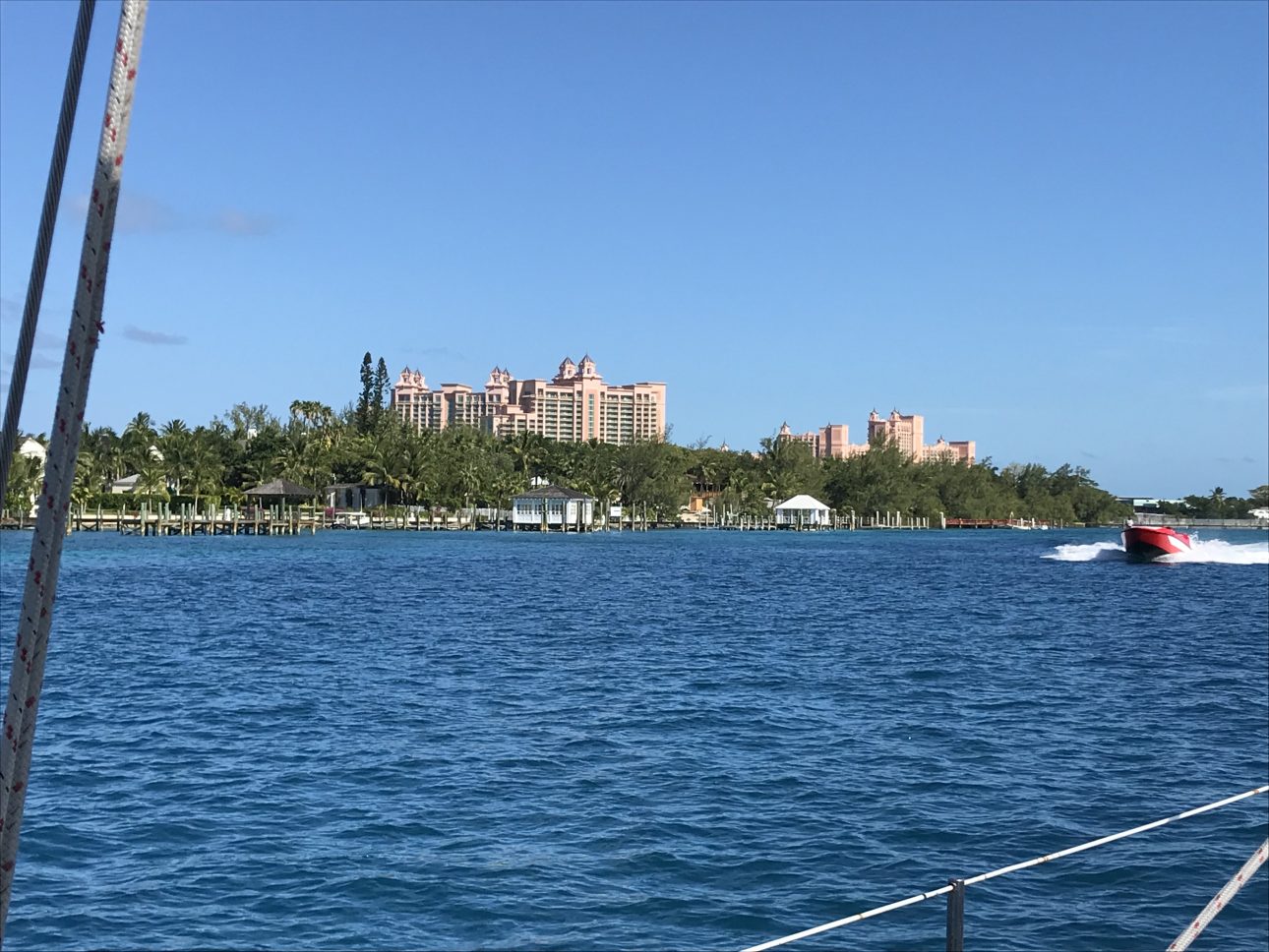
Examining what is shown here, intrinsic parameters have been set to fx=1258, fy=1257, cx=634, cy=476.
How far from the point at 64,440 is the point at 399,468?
5460 inches

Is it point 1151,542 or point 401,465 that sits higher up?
point 401,465

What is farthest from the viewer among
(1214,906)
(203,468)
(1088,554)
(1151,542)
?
(203,468)

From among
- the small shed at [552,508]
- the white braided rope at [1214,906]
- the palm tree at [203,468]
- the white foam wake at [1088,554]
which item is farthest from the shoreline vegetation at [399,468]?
the white braided rope at [1214,906]

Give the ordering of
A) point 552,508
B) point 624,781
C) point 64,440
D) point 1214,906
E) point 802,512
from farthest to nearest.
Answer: point 802,512 < point 552,508 < point 624,781 < point 1214,906 < point 64,440

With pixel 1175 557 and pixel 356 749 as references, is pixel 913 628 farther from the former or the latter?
pixel 1175 557

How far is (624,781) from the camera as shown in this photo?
58.2ft

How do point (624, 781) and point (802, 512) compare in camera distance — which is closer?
point (624, 781)

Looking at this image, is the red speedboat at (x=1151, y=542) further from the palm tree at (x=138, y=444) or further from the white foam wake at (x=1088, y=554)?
the palm tree at (x=138, y=444)

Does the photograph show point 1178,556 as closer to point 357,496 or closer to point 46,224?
point 357,496

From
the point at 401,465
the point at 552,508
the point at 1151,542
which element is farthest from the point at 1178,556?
the point at 401,465

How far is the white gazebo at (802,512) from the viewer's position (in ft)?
568

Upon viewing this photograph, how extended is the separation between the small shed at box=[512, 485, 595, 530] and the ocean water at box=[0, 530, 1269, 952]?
9353 cm

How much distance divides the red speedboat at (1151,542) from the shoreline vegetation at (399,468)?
71708mm

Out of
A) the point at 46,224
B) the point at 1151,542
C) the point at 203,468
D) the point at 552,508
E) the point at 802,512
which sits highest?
the point at 802,512
